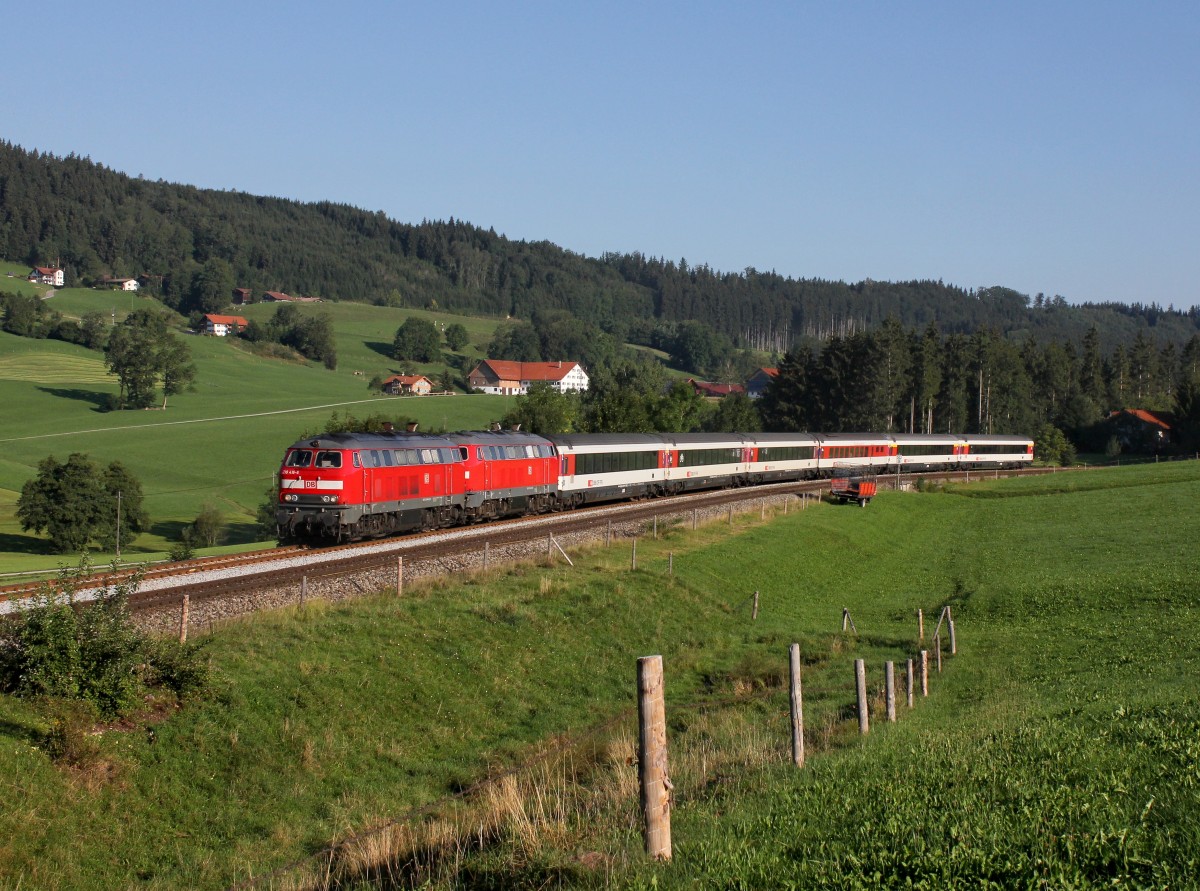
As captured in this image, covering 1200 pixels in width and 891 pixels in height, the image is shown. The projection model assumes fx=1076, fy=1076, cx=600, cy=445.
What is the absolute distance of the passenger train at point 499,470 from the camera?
35781 millimetres

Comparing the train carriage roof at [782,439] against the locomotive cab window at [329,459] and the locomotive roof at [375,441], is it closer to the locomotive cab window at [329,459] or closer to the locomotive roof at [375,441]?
the locomotive roof at [375,441]

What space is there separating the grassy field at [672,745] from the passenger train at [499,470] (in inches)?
270

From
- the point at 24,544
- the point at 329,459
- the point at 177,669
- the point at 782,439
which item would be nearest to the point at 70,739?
the point at 177,669

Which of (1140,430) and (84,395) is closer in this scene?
(1140,430)

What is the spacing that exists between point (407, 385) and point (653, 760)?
185638 millimetres

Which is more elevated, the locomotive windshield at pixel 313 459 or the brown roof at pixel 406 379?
the brown roof at pixel 406 379

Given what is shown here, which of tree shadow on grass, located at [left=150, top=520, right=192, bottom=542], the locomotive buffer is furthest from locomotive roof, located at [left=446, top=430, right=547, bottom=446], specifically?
tree shadow on grass, located at [left=150, top=520, right=192, bottom=542]

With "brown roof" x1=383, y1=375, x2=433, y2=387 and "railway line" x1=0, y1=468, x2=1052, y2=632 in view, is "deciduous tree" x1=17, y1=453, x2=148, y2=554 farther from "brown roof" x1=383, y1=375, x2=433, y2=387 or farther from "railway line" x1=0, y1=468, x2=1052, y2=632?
"brown roof" x1=383, y1=375, x2=433, y2=387

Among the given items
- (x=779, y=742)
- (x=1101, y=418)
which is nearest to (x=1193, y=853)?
(x=779, y=742)

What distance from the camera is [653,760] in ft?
29.0

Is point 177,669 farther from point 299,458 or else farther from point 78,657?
point 299,458

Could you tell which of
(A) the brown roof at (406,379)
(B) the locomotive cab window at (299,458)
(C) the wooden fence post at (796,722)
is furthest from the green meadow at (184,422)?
(C) the wooden fence post at (796,722)

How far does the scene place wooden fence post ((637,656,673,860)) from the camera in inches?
347

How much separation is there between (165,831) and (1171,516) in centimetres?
5805
